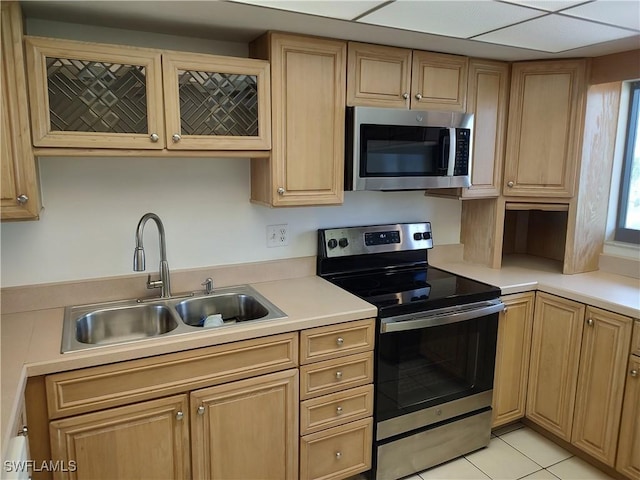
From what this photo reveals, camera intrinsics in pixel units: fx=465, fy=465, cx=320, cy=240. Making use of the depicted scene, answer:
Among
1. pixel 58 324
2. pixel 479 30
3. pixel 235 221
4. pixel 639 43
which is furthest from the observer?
pixel 235 221

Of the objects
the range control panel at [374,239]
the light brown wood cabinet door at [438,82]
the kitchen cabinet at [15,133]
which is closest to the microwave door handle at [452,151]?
the light brown wood cabinet door at [438,82]

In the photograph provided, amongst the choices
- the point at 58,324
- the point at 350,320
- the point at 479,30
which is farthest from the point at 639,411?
the point at 58,324

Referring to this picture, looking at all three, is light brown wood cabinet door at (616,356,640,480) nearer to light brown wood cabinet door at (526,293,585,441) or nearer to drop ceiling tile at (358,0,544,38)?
light brown wood cabinet door at (526,293,585,441)

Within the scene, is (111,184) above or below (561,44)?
below

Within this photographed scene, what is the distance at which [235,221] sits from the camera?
92.0 inches

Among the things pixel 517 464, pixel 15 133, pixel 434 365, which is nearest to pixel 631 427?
pixel 517 464

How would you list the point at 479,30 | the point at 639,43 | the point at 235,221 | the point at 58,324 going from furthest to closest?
the point at 235,221 < the point at 639,43 < the point at 479,30 < the point at 58,324

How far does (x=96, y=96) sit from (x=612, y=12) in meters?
1.95

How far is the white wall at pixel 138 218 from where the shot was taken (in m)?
1.97

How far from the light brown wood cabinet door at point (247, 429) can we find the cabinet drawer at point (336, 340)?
0.12 m

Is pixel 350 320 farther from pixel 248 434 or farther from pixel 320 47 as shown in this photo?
pixel 320 47

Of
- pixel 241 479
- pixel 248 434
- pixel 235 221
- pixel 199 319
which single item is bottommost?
pixel 241 479

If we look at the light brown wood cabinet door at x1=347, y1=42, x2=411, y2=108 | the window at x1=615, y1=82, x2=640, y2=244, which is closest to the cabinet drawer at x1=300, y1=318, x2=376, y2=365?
the light brown wood cabinet door at x1=347, y1=42, x2=411, y2=108

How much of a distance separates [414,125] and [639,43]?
1.09 metres
